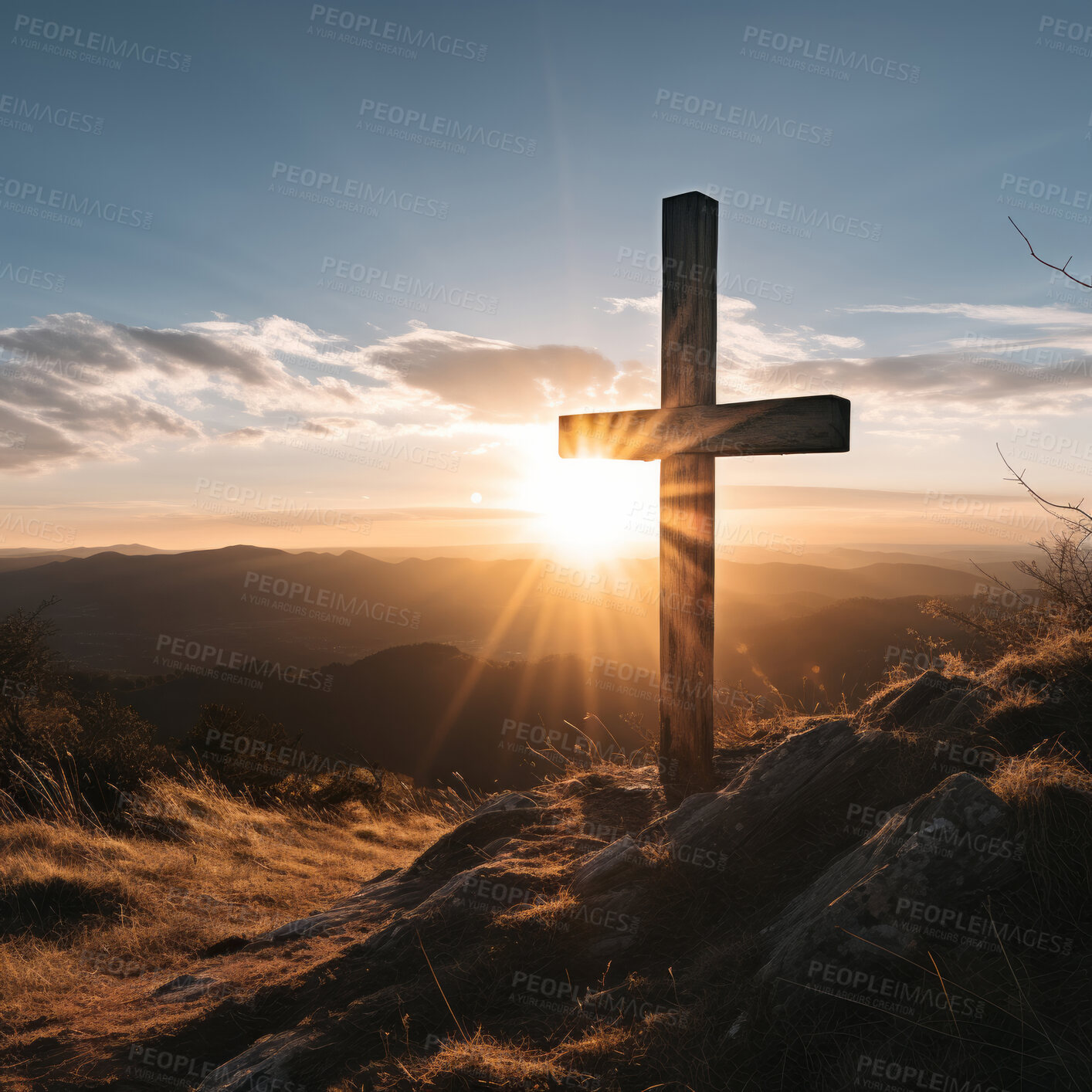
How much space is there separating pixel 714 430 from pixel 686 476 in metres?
0.41

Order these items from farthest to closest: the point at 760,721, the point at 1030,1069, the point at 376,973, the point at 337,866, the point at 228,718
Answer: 1. the point at 228,718
2. the point at 337,866
3. the point at 760,721
4. the point at 376,973
5. the point at 1030,1069

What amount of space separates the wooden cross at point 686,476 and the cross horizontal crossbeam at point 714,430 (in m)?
0.01

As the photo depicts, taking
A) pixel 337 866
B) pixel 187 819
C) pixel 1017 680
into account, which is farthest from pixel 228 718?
pixel 1017 680

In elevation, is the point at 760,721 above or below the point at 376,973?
above

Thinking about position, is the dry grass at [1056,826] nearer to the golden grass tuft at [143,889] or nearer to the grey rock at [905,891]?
the grey rock at [905,891]

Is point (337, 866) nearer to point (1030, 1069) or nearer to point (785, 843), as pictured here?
point (785, 843)

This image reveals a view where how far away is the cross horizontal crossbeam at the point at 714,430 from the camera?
4527 millimetres

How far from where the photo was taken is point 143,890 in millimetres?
5918

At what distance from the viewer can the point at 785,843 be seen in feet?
12.2

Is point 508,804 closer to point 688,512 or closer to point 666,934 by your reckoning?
point 666,934

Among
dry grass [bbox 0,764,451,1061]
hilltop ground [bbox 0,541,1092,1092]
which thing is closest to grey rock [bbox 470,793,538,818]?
hilltop ground [bbox 0,541,1092,1092]

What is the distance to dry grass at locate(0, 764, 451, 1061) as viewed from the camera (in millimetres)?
4469

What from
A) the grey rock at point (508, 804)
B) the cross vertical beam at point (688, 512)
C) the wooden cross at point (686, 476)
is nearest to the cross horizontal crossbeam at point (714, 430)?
the wooden cross at point (686, 476)

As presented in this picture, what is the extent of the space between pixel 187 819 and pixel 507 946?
6196mm
